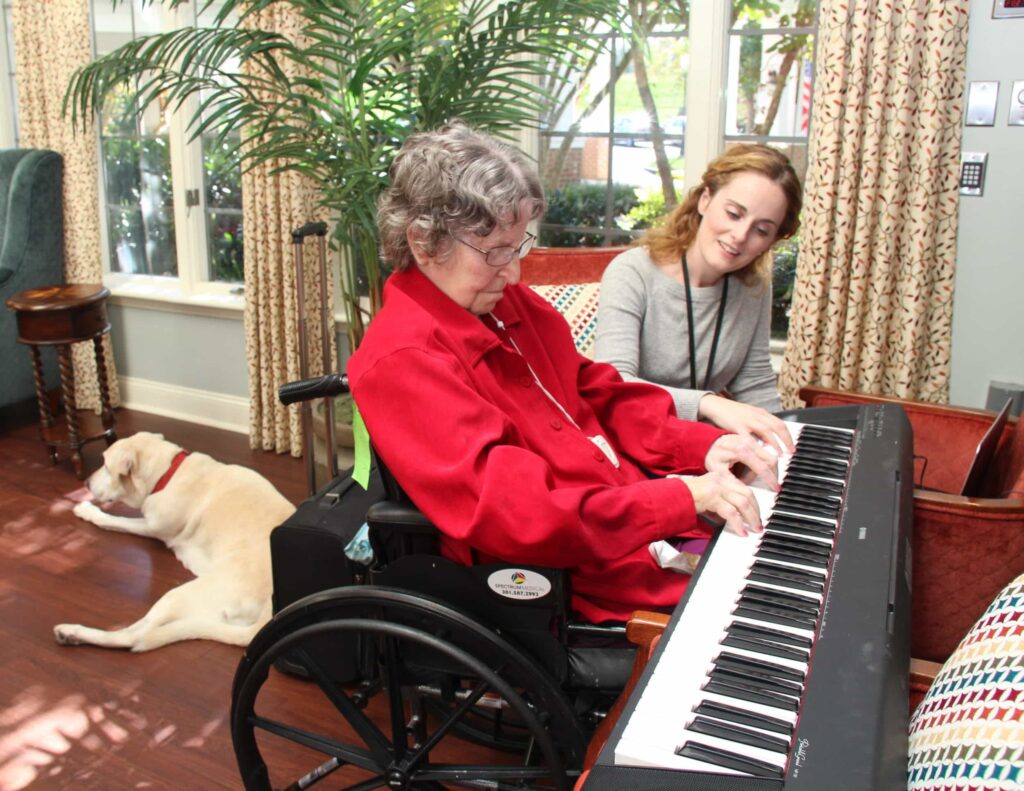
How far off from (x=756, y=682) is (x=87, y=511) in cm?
276

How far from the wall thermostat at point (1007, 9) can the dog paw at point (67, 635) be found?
3041mm

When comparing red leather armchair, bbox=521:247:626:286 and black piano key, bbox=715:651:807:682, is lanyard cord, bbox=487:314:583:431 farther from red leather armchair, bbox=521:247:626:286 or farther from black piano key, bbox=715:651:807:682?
red leather armchair, bbox=521:247:626:286

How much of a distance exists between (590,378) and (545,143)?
1.88 meters

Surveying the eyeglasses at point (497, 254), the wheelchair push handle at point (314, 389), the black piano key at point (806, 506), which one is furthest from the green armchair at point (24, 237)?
the black piano key at point (806, 506)

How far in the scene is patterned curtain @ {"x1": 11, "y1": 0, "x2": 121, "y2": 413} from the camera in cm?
379

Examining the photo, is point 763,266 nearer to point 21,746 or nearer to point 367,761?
point 367,761

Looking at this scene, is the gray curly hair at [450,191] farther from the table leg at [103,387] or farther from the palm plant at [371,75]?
the table leg at [103,387]

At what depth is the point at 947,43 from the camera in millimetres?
2533

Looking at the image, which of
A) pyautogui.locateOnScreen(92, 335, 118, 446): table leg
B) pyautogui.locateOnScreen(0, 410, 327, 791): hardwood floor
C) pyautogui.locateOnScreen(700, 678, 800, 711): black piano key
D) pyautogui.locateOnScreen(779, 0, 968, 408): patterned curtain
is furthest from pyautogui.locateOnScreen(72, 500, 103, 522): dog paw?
pyautogui.locateOnScreen(700, 678, 800, 711): black piano key

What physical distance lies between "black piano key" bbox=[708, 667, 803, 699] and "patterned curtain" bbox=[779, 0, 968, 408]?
2.08 metres

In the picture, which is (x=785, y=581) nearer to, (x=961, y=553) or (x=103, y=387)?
(x=961, y=553)

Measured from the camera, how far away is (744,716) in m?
0.87

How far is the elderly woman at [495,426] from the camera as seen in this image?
125 centimetres

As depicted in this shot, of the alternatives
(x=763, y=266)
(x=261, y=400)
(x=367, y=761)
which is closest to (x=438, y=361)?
(x=367, y=761)
